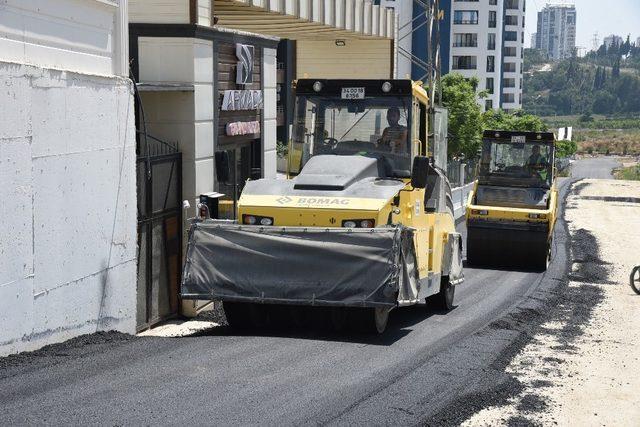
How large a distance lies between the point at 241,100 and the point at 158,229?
3.89m

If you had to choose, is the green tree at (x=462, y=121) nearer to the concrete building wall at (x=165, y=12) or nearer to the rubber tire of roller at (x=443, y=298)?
the rubber tire of roller at (x=443, y=298)

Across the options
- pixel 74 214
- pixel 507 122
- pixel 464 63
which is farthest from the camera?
pixel 464 63

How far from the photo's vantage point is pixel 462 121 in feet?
186

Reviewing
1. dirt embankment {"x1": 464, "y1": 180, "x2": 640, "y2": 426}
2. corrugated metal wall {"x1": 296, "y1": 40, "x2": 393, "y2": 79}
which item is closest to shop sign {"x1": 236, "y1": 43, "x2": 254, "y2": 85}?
dirt embankment {"x1": 464, "y1": 180, "x2": 640, "y2": 426}

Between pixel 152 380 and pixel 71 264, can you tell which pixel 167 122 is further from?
pixel 152 380

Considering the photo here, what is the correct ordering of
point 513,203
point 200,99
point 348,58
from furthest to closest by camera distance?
1. point 348,58
2. point 513,203
3. point 200,99

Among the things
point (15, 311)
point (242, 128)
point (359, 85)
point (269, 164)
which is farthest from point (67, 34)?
point (269, 164)

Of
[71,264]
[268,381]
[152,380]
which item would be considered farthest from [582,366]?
[71,264]

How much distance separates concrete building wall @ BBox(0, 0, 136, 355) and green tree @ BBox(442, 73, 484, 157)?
43.3m

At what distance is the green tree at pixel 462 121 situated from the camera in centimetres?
5628

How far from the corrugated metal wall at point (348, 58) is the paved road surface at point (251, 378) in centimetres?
2069

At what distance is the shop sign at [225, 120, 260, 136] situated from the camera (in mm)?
18594

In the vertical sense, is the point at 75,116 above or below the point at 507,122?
above

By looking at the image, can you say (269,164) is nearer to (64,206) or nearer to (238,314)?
(238,314)
